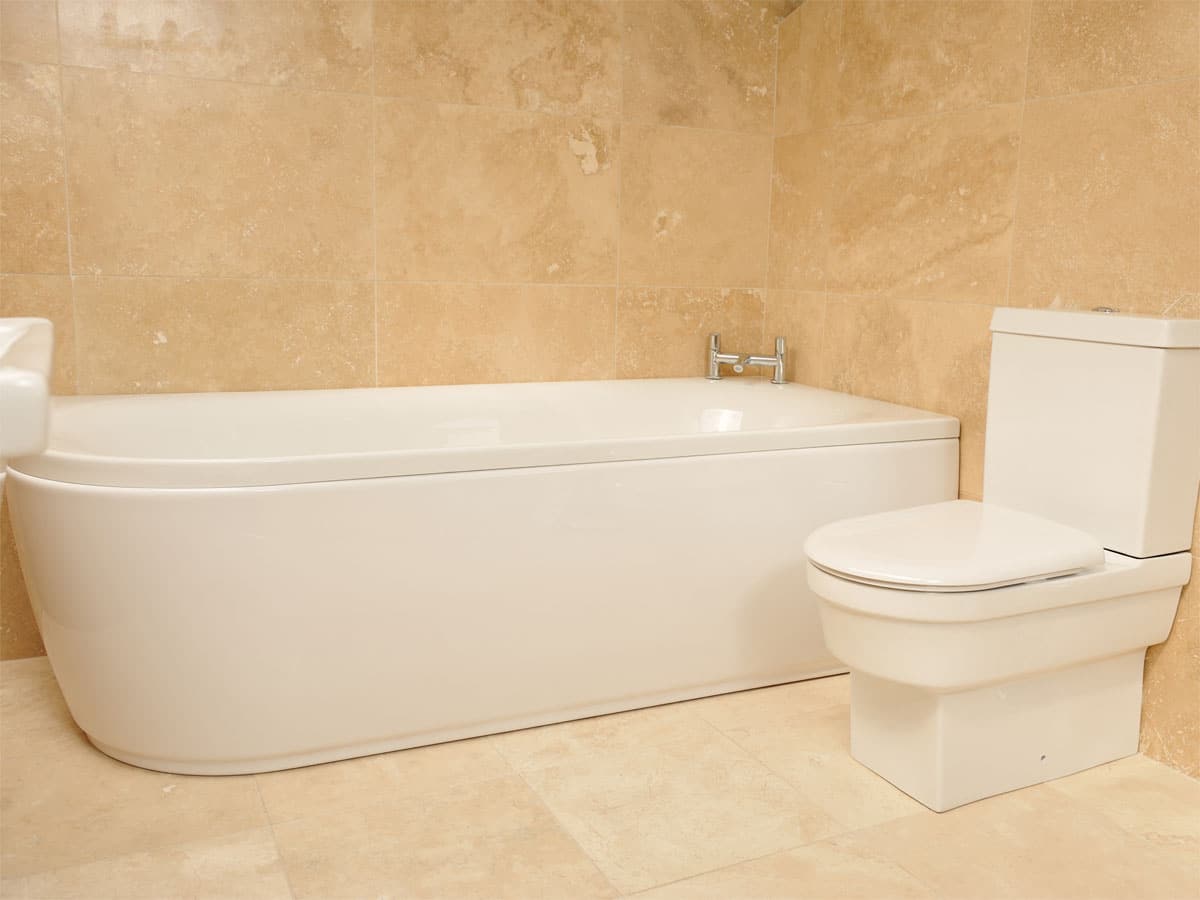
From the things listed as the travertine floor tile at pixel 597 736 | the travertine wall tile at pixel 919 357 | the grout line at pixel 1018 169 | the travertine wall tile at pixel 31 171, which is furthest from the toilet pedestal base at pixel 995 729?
the travertine wall tile at pixel 31 171

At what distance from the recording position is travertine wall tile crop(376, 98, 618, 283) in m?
2.71

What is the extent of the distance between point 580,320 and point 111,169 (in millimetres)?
1223

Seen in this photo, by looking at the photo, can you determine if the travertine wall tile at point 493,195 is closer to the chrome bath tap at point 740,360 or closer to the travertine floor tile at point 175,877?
the chrome bath tap at point 740,360

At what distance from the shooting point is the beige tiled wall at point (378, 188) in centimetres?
241

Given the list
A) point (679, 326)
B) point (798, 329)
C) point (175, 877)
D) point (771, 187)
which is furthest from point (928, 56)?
point (175, 877)

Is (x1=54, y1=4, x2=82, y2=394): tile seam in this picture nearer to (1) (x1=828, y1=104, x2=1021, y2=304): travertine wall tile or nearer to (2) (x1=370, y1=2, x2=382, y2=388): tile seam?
(2) (x1=370, y1=2, x2=382, y2=388): tile seam

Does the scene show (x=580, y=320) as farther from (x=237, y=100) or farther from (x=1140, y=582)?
(x=1140, y=582)

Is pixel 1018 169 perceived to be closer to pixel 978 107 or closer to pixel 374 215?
pixel 978 107

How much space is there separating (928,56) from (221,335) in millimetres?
1826

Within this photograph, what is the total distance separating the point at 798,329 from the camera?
10.3 feet

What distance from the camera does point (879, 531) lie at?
199cm

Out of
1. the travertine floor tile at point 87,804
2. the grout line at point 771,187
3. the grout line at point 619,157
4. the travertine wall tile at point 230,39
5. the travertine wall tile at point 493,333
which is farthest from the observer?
the grout line at point 771,187

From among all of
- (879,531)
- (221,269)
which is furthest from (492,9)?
(879,531)

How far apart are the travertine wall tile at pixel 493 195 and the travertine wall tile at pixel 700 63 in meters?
0.19
